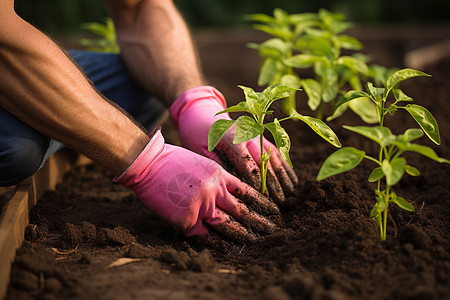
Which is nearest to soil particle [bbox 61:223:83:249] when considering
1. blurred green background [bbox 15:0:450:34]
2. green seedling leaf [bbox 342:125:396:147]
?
green seedling leaf [bbox 342:125:396:147]

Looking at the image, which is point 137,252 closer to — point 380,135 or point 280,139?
point 280,139

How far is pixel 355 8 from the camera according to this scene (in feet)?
19.9

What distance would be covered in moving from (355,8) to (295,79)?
14.0 feet

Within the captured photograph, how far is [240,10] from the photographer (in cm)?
613

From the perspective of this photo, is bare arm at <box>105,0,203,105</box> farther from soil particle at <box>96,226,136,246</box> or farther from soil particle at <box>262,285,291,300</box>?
soil particle at <box>262,285,291,300</box>

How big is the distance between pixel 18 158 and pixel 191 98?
28.1 inches

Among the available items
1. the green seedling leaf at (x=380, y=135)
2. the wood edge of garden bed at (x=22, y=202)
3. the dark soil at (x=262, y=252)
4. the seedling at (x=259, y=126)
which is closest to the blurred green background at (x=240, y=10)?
the wood edge of garden bed at (x=22, y=202)

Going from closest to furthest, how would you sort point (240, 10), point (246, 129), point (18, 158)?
1. point (246, 129)
2. point (18, 158)
3. point (240, 10)

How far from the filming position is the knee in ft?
5.65

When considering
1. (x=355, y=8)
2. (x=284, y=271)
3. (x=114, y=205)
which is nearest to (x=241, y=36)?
(x=355, y=8)

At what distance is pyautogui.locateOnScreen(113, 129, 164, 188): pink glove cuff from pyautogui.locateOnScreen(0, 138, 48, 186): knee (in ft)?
1.17

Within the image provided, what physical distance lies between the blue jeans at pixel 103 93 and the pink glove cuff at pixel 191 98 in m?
0.44

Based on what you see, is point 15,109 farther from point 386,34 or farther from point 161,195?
point 386,34

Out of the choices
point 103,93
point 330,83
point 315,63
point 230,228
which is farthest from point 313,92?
point 103,93
